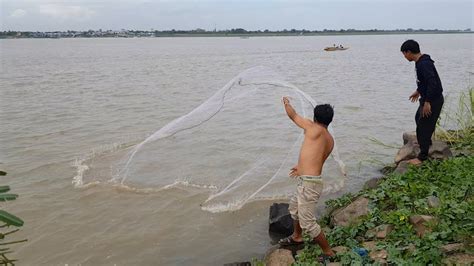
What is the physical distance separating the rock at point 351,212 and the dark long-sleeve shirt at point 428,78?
1.83 metres

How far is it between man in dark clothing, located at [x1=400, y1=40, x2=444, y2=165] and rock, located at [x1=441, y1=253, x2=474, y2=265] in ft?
9.23

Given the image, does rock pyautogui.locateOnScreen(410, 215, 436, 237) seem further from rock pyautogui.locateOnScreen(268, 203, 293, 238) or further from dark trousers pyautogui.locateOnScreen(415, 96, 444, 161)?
dark trousers pyautogui.locateOnScreen(415, 96, 444, 161)

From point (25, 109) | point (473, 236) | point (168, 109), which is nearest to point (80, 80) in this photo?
point (25, 109)

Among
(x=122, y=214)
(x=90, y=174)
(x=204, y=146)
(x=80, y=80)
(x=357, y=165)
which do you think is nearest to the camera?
(x=122, y=214)

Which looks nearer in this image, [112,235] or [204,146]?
[112,235]

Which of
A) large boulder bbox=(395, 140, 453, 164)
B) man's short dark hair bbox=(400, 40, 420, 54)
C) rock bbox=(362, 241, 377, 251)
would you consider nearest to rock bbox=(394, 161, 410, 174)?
large boulder bbox=(395, 140, 453, 164)

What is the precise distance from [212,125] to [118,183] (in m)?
4.10

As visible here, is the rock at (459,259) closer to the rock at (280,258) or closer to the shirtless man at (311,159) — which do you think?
the shirtless man at (311,159)

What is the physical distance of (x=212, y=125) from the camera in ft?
36.4

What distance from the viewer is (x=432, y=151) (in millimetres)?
6512

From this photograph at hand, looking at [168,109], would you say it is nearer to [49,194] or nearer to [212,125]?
[212,125]

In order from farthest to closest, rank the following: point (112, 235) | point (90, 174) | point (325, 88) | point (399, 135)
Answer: point (325, 88) → point (399, 135) → point (90, 174) → point (112, 235)

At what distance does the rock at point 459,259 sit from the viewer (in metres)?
3.45

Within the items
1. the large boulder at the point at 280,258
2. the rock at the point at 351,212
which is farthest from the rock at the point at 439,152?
the large boulder at the point at 280,258
